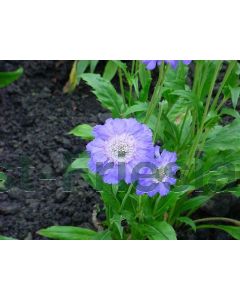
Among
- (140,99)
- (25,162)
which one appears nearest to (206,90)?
(140,99)

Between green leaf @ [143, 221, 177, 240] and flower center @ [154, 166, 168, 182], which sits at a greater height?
flower center @ [154, 166, 168, 182]

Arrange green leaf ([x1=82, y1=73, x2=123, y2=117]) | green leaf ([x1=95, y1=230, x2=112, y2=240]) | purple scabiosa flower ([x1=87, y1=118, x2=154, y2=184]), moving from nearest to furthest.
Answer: purple scabiosa flower ([x1=87, y1=118, x2=154, y2=184])
green leaf ([x1=95, y1=230, x2=112, y2=240])
green leaf ([x1=82, y1=73, x2=123, y2=117])

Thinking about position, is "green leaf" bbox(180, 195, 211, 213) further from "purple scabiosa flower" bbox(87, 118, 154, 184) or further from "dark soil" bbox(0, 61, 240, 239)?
"purple scabiosa flower" bbox(87, 118, 154, 184)

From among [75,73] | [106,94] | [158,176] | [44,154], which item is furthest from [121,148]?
[75,73]

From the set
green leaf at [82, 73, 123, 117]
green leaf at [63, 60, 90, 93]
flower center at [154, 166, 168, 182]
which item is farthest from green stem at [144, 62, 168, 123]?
green leaf at [63, 60, 90, 93]

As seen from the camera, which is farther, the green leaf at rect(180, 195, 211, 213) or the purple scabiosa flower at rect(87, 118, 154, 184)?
the green leaf at rect(180, 195, 211, 213)

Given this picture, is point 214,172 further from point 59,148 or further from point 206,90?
point 59,148
